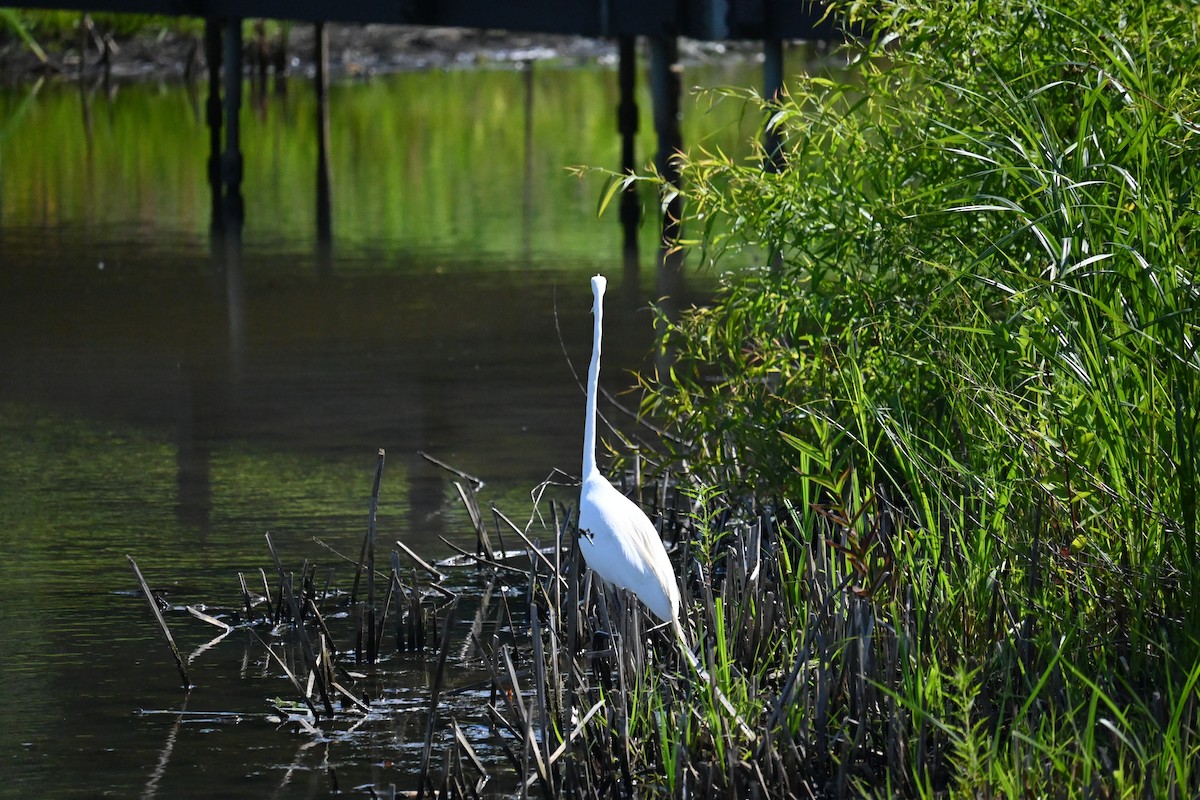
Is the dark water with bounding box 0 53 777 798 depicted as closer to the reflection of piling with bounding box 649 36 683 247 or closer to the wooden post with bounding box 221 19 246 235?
the wooden post with bounding box 221 19 246 235

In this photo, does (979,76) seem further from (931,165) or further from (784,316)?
(784,316)

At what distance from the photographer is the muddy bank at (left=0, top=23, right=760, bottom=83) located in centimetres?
4075

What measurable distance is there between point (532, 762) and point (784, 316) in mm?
2115

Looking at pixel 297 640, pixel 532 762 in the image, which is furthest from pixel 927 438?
pixel 297 640

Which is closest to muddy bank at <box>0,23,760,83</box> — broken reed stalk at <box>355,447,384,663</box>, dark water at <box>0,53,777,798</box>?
dark water at <box>0,53,777,798</box>

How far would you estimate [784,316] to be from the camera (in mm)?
6254

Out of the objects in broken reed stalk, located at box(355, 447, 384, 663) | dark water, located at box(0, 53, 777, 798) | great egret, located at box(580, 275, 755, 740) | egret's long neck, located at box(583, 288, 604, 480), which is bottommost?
dark water, located at box(0, 53, 777, 798)

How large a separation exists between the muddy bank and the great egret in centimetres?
3320

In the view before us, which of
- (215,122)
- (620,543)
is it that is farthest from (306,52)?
(620,543)

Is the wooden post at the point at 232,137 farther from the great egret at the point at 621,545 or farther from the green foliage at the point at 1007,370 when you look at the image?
the great egret at the point at 621,545

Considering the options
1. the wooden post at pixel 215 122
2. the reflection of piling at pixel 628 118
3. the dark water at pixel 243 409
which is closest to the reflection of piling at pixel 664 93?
the reflection of piling at pixel 628 118

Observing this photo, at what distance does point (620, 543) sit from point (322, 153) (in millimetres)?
21231

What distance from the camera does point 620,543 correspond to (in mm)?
4887

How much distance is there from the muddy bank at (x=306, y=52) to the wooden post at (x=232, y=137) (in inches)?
614
